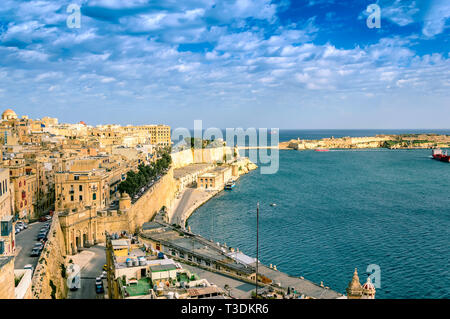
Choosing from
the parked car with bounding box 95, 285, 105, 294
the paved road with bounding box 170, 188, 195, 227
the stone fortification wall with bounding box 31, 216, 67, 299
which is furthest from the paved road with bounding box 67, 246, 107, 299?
the paved road with bounding box 170, 188, 195, 227

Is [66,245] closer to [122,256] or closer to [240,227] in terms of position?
[122,256]

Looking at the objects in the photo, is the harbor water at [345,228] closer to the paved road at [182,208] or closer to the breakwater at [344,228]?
the breakwater at [344,228]

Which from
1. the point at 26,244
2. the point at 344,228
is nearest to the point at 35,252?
the point at 26,244

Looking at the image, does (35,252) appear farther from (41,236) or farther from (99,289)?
(99,289)

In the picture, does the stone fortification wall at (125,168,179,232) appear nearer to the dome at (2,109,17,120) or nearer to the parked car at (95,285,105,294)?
the parked car at (95,285,105,294)
